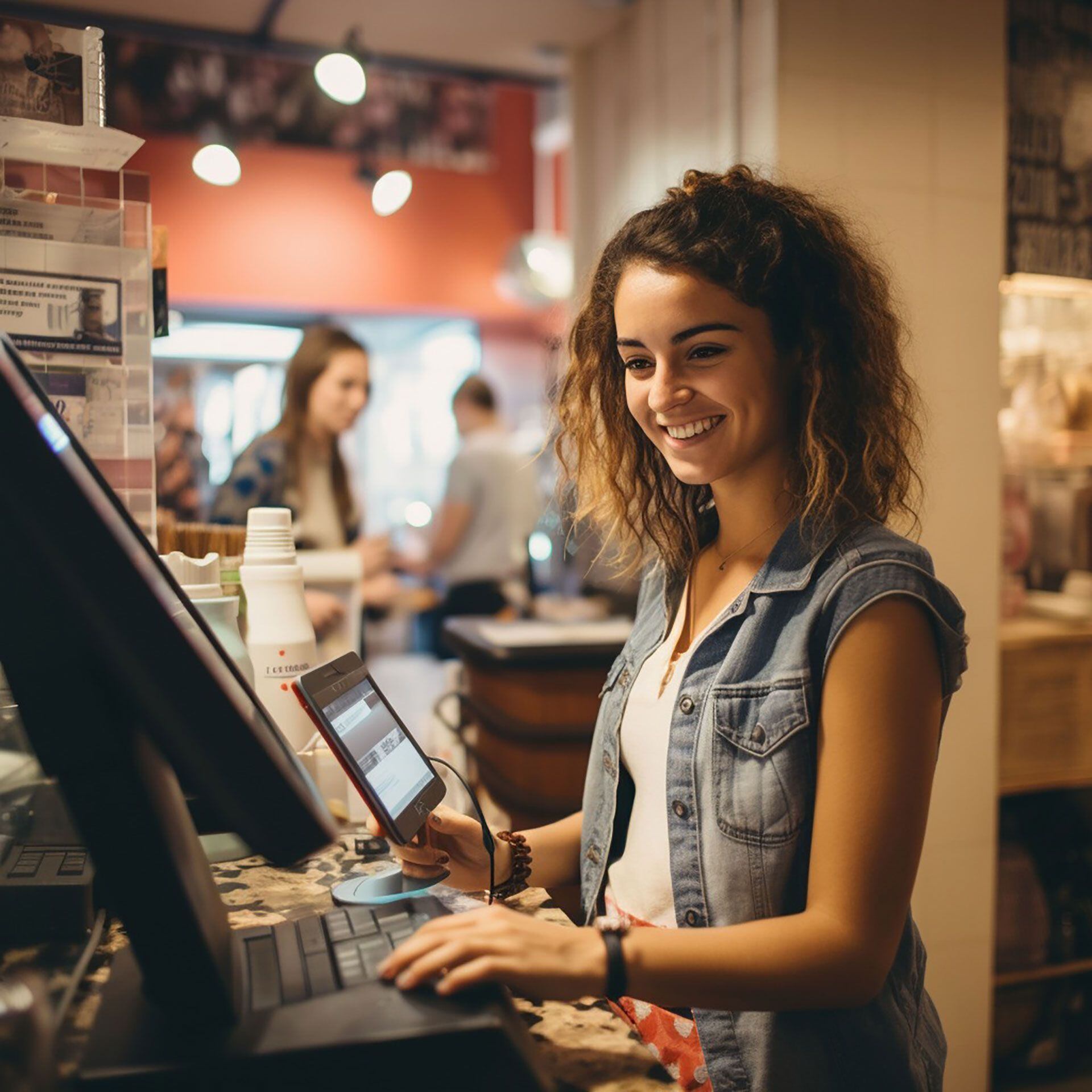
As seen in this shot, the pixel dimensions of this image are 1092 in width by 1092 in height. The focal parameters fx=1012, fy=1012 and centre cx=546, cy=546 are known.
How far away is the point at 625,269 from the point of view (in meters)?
1.23

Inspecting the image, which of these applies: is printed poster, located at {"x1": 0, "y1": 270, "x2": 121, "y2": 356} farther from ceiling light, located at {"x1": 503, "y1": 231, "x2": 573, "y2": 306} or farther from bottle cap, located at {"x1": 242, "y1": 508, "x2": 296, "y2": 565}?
ceiling light, located at {"x1": 503, "y1": 231, "x2": 573, "y2": 306}

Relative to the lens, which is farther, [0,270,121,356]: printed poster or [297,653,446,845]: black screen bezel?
[0,270,121,356]: printed poster

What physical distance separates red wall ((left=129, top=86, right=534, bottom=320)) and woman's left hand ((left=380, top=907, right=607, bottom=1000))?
4780mm

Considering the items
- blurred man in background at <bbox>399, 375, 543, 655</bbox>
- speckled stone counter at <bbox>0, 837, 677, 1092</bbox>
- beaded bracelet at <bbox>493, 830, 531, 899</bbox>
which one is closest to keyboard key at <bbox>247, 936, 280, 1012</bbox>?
speckled stone counter at <bbox>0, 837, 677, 1092</bbox>

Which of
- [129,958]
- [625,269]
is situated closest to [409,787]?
[129,958]

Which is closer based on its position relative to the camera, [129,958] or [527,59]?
[129,958]

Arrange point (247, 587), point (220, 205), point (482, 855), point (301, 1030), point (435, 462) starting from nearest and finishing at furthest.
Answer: point (301, 1030) → point (482, 855) → point (247, 587) → point (220, 205) → point (435, 462)

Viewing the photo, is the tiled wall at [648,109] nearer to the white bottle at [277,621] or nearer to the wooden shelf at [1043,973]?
the white bottle at [277,621]

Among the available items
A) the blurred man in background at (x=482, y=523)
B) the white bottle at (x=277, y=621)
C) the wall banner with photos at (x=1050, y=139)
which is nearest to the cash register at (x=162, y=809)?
the white bottle at (x=277, y=621)

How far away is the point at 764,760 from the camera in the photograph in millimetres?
1046

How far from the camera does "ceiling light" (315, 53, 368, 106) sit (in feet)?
8.87

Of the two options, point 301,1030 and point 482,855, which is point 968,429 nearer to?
point 482,855

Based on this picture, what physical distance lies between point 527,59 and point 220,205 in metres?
2.10

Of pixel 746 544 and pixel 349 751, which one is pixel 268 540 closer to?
pixel 349 751
